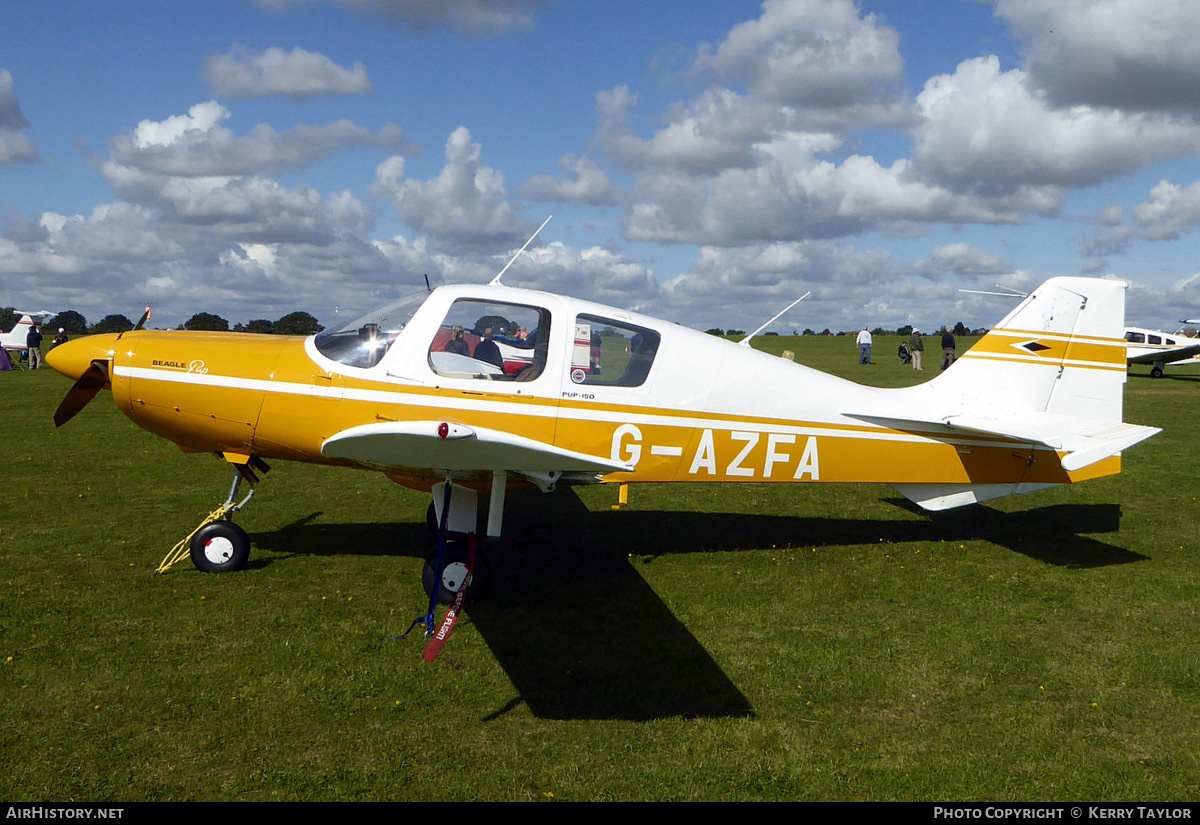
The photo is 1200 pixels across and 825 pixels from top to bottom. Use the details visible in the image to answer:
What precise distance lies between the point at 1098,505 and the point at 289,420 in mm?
8775

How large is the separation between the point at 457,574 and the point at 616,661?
153cm

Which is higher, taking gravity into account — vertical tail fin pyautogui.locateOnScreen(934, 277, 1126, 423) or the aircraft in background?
the aircraft in background

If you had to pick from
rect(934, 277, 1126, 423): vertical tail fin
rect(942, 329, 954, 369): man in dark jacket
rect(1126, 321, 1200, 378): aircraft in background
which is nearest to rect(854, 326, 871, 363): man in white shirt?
rect(942, 329, 954, 369): man in dark jacket

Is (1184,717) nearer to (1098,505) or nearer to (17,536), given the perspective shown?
(1098,505)

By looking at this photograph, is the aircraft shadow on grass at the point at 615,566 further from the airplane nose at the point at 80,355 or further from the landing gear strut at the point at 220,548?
the airplane nose at the point at 80,355

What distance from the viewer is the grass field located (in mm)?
3594

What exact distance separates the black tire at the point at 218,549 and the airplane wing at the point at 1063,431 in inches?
205

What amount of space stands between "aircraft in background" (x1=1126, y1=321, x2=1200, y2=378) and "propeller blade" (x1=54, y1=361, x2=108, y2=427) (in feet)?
103

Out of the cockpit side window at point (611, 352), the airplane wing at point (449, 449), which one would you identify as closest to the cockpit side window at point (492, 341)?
the cockpit side window at point (611, 352)

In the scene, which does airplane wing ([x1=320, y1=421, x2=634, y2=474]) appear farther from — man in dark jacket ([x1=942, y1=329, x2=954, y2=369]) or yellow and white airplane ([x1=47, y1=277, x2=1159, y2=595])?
man in dark jacket ([x1=942, y1=329, x2=954, y2=369])

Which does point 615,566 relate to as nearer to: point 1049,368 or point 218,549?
point 218,549

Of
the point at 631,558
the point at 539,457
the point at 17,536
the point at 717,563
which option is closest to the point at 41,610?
the point at 17,536

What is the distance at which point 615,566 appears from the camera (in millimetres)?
6633

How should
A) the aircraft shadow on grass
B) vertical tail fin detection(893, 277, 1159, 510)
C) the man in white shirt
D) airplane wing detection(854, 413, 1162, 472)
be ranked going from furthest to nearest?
1. the man in white shirt
2. vertical tail fin detection(893, 277, 1159, 510)
3. airplane wing detection(854, 413, 1162, 472)
4. the aircraft shadow on grass
